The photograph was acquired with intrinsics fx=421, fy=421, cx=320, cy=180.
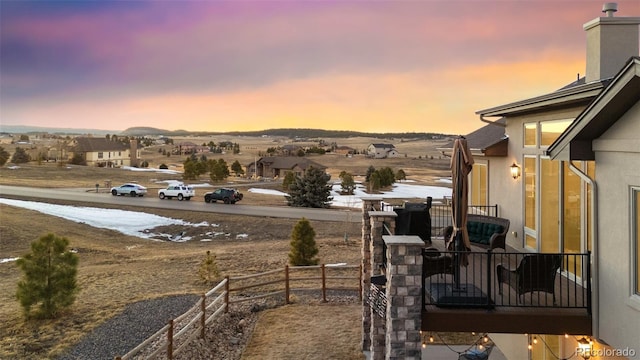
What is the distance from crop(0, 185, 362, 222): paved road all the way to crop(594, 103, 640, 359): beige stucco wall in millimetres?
23917

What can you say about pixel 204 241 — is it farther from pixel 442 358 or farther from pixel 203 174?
pixel 203 174

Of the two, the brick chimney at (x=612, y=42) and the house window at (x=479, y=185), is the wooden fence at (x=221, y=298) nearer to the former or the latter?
the house window at (x=479, y=185)

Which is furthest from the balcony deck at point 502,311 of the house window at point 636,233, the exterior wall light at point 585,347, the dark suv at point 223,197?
the dark suv at point 223,197

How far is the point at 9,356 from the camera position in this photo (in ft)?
33.0

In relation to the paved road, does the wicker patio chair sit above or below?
above

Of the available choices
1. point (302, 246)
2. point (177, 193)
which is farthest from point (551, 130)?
point (177, 193)

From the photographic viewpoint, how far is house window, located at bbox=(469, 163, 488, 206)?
12.4m

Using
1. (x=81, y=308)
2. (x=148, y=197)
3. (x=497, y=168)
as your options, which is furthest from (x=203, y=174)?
(x=497, y=168)

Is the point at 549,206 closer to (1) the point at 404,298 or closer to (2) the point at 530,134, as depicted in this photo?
(2) the point at 530,134

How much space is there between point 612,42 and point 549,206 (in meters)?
3.34

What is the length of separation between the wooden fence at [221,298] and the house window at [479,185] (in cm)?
493

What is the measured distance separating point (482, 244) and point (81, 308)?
12.3m

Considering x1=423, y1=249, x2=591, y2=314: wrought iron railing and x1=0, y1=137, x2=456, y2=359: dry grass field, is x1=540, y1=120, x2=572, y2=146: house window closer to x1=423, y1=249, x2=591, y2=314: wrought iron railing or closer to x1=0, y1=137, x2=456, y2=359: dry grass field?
x1=423, y1=249, x2=591, y2=314: wrought iron railing

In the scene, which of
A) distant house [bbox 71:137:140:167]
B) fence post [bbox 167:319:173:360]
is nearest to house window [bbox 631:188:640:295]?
fence post [bbox 167:319:173:360]
